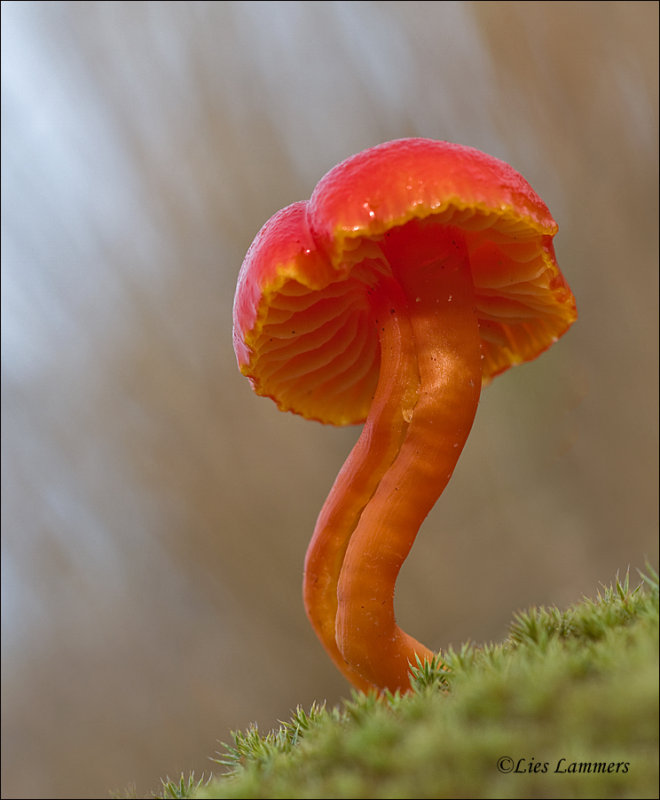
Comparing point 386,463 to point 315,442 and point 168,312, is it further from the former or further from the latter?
point 168,312

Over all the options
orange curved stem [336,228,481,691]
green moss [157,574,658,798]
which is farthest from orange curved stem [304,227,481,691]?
green moss [157,574,658,798]

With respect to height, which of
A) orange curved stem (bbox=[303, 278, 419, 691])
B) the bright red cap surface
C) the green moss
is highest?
the bright red cap surface

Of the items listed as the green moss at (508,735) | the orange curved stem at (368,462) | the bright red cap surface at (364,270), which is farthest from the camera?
the orange curved stem at (368,462)

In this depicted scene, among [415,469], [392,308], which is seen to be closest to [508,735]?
[415,469]

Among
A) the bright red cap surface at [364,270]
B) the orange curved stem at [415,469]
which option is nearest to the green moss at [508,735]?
the orange curved stem at [415,469]

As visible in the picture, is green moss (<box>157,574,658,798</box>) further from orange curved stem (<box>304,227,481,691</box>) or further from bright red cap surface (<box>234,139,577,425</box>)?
bright red cap surface (<box>234,139,577,425</box>)

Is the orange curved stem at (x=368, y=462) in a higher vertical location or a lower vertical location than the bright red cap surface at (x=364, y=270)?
lower

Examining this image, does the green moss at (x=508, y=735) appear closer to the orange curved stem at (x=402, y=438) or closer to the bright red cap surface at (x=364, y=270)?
the orange curved stem at (x=402, y=438)
